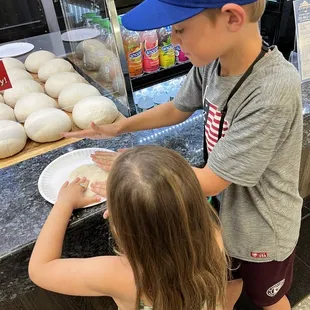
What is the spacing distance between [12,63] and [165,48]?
2.05 feet

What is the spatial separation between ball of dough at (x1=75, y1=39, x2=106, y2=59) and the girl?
0.78 m

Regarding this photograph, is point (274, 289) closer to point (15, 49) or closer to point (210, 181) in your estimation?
point (210, 181)

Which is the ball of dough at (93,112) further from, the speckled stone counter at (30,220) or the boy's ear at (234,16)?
the boy's ear at (234,16)

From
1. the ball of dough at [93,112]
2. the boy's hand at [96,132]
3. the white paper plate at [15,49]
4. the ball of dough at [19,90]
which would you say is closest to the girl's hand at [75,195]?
the boy's hand at [96,132]

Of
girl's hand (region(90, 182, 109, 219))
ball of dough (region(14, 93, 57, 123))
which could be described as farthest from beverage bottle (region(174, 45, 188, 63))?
girl's hand (region(90, 182, 109, 219))

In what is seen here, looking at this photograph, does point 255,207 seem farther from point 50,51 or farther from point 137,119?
point 50,51

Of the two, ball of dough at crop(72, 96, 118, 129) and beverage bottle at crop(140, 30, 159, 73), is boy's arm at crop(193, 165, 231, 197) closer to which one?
ball of dough at crop(72, 96, 118, 129)

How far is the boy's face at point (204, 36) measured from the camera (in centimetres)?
76

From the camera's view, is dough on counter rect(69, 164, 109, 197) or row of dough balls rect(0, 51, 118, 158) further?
row of dough balls rect(0, 51, 118, 158)

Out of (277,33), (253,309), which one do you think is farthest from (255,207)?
(277,33)

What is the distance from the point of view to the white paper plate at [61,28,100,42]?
1.50 metres

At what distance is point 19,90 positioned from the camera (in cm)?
141

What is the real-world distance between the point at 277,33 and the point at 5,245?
53.3 inches

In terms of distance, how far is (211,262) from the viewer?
0.84 metres
